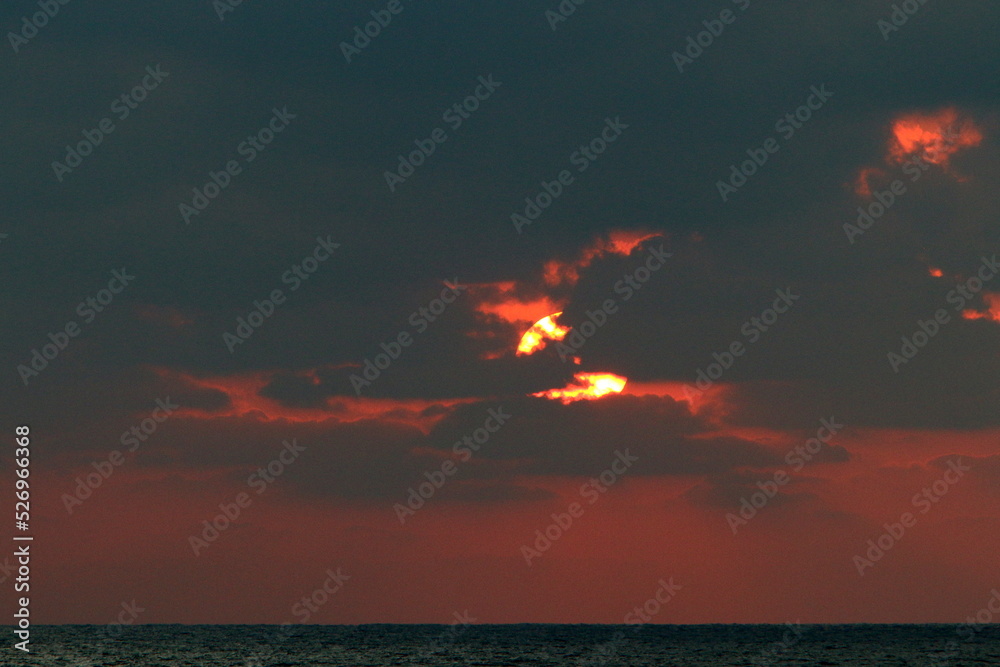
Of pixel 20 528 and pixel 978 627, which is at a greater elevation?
pixel 20 528

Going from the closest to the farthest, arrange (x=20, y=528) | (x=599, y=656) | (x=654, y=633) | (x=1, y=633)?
(x=20, y=528) < (x=599, y=656) < (x=1, y=633) < (x=654, y=633)

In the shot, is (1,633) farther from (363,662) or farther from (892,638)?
(892,638)

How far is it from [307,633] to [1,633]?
1203 centimetres

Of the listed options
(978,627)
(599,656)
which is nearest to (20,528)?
(599,656)

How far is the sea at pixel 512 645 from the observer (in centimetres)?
3844

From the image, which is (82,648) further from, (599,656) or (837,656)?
(837,656)

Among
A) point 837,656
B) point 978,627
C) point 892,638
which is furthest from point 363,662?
point 978,627

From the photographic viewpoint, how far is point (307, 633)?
44719 millimetres

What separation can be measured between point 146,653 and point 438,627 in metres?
12.8

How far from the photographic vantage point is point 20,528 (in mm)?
37188

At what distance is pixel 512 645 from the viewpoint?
1684 inches

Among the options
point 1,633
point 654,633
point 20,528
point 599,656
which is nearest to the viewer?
point 20,528

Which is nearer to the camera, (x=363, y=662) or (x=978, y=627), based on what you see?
(x=363, y=662)

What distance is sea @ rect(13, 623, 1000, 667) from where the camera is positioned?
3844 cm
